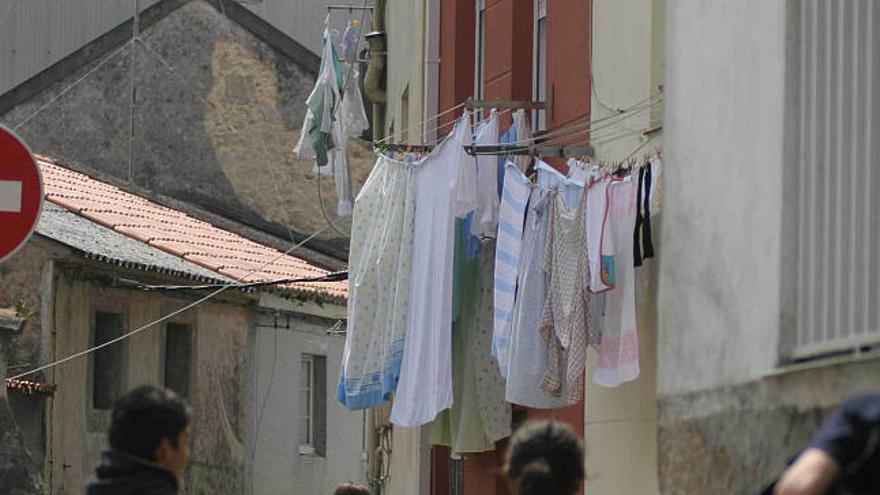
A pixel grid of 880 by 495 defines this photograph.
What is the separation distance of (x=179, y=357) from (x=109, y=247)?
3.09 meters

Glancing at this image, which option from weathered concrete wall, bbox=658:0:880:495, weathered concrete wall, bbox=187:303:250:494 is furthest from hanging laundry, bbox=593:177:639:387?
weathered concrete wall, bbox=187:303:250:494

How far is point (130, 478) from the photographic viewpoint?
19.3 ft

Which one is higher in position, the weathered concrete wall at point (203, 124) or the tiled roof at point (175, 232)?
the weathered concrete wall at point (203, 124)

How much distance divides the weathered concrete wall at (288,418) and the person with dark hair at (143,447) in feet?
77.6

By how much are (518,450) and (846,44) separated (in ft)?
6.67

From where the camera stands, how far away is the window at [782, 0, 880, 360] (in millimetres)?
6562

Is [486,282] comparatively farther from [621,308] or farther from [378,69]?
[378,69]

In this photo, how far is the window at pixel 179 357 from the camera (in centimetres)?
2866

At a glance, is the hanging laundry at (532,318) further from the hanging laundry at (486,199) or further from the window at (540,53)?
the window at (540,53)

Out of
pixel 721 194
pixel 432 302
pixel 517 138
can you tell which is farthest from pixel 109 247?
pixel 721 194

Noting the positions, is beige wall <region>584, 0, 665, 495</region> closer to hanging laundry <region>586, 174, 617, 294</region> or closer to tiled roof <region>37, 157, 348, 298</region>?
hanging laundry <region>586, 174, 617, 294</region>

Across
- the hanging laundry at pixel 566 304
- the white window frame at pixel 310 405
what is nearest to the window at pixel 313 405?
the white window frame at pixel 310 405

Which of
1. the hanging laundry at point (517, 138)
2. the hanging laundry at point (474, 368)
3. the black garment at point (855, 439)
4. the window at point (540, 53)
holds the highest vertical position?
the window at point (540, 53)

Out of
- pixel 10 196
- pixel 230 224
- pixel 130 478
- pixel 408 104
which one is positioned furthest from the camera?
pixel 230 224
